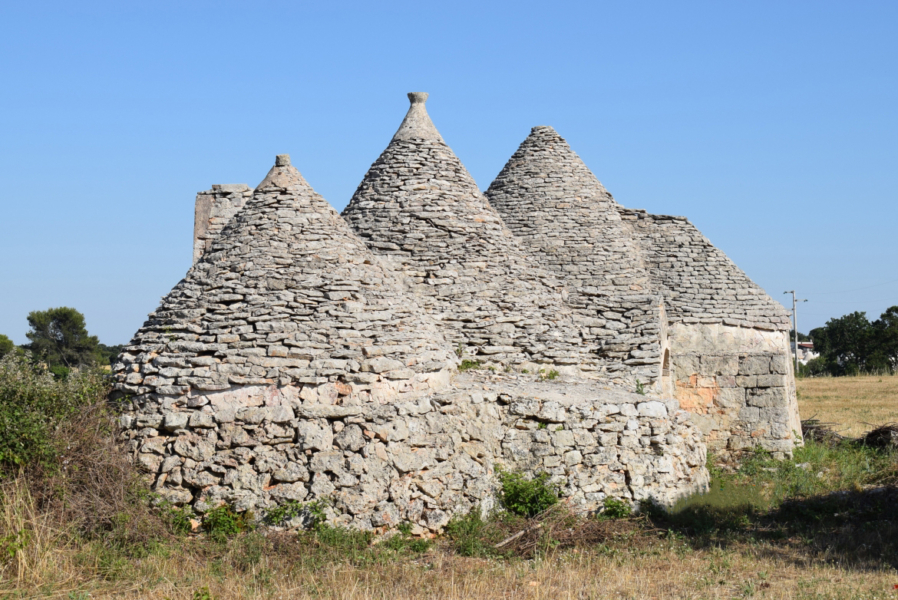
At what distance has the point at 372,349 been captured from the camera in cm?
816

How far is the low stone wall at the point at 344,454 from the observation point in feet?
24.7

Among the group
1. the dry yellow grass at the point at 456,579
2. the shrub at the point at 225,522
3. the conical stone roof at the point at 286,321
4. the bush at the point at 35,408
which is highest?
the conical stone roof at the point at 286,321

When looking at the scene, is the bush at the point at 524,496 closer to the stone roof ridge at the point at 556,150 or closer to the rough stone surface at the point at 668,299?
the rough stone surface at the point at 668,299

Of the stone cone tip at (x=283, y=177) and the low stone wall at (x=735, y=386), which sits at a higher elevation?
the stone cone tip at (x=283, y=177)

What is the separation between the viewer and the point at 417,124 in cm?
1268

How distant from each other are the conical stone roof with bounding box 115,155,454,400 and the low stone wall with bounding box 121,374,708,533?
201 millimetres

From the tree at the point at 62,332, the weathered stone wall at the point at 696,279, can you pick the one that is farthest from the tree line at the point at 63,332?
the weathered stone wall at the point at 696,279

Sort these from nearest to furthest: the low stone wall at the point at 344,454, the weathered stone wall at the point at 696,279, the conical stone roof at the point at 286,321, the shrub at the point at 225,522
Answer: the shrub at the point at 225,522, the low stone wall at the point at 344,454, the conical stone roof at the point at 286,321, the weathered stone wall at the point at 696,279

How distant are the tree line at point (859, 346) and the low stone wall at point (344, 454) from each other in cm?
2925

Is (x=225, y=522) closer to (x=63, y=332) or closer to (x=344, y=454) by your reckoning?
(x=344, y=454)

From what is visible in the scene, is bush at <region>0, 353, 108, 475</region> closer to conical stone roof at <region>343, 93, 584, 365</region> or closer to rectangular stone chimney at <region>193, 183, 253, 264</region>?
rectangular stone chimney at <region>193, 183, 253, 264</region>

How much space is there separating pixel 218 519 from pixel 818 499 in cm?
703

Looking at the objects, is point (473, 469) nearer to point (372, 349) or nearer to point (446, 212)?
point (372, 349)

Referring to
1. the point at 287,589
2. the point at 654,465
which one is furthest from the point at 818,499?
the point at 287,589
